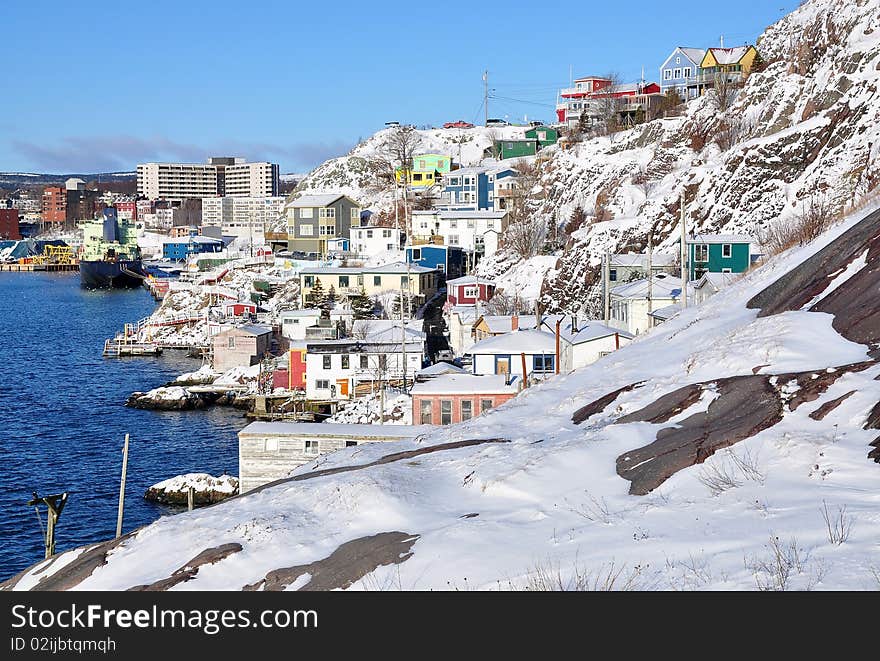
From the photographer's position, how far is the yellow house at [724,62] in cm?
8375

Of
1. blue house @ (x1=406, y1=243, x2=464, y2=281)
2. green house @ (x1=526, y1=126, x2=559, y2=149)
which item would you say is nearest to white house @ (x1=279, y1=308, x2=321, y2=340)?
blue house @ (x1=406, y1=243, x2=464, y2=281)

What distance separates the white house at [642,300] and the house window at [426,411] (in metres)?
11.1

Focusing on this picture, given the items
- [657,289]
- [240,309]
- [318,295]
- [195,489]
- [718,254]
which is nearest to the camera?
[195,489]

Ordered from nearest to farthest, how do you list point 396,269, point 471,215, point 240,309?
→ point 396,269
point 240,309
point 471,215

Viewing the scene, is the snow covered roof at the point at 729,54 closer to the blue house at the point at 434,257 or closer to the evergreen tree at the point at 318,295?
the blue house at the point at 434,257

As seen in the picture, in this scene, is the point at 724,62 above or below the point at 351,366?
above

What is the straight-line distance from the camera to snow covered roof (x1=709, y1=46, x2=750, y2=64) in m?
85.2

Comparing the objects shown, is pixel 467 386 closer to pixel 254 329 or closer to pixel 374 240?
pixel 254 329

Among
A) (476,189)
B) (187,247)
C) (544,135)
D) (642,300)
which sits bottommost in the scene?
(642,300)

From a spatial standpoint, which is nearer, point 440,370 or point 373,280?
point 440,370

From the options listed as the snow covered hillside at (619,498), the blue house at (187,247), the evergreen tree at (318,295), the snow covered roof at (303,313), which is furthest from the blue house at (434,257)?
the blue house at (187,247)

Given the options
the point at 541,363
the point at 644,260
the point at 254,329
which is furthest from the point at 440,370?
the point at 254,329

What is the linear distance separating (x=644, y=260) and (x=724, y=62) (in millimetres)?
39356

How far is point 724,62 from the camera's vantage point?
279 feet
